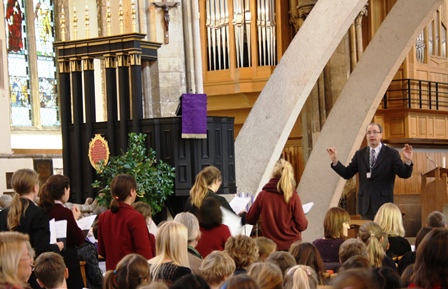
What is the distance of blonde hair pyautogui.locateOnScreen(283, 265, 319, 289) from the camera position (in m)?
4.72

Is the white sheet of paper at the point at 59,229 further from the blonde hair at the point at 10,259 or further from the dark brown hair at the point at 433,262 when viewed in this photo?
A: the dark brown hair at the point at 433,262

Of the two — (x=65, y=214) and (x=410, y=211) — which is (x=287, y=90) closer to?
(x=410, y=211)

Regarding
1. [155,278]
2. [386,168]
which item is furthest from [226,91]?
[155,278]

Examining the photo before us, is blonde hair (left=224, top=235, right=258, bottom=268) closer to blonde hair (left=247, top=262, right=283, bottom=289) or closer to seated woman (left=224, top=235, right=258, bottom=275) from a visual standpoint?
seated woman (left=224, top=235, right=258, bottom=275)

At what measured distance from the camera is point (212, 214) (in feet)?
23.2

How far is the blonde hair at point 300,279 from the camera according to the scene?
4.72 meters

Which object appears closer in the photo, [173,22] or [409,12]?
[409,12]

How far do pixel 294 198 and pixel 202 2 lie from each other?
44.9ft

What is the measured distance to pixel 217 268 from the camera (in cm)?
533

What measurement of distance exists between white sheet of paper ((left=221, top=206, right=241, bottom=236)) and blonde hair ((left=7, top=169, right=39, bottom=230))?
Answer: 181 centimetres

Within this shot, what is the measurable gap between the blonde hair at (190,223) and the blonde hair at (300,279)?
5.41 feet

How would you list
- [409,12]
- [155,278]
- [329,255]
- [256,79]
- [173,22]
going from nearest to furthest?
[155,278] → [329,255] → [409,12] → [173,22] → [256,79]

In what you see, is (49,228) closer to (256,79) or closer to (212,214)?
(212,214)

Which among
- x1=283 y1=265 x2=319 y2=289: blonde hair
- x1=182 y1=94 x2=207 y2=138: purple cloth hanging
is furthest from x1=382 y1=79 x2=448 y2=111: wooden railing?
x1=283 y1=265 x2=319 y2=289: blonde hair
